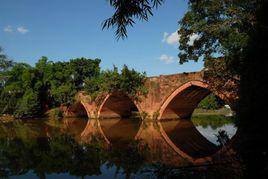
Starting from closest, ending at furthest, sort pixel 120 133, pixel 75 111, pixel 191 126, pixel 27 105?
pixel 120 133 → pixel 191 126 → pixel 27 105 → pixel 75 111

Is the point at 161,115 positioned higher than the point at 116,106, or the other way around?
the point at 116,106

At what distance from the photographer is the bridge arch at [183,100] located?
22.9 metres

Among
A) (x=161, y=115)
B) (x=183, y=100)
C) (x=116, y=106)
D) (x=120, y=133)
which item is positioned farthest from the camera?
(x=116, y=106)

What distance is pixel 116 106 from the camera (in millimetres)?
33312

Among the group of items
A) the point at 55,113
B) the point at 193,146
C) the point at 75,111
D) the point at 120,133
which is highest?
the point at 75,111

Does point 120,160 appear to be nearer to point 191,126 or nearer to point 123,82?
point 191,126

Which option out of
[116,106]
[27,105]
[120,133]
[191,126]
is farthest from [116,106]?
[120,133]

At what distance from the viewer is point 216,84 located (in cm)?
1905

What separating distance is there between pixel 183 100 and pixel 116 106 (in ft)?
32.3

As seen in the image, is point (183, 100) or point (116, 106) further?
point (116, 106)

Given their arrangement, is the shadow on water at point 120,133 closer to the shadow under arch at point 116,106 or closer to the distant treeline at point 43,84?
the shadow under arch at point 116,106

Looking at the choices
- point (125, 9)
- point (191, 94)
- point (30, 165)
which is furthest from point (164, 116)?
point (125, 9)

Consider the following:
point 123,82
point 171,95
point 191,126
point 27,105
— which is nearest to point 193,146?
point 191,126

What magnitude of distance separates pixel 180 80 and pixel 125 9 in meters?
19.0
